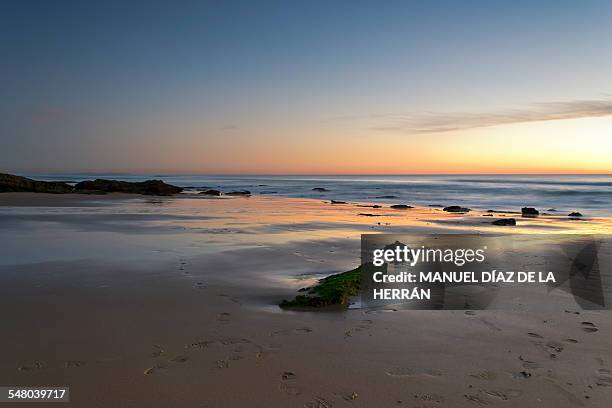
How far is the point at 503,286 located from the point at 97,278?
19.2ft

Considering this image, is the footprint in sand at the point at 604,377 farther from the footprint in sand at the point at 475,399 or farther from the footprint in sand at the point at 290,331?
the footprint in sand at the point at 290,331

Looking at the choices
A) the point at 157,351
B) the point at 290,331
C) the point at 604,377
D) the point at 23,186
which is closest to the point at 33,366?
the point at 157,351

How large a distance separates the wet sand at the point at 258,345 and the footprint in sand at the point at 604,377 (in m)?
0.02

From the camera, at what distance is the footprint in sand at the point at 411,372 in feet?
11.9

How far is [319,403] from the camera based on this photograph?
3.21 m

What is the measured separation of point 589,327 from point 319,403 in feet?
10.6

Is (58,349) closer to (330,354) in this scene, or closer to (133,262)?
(330,354)

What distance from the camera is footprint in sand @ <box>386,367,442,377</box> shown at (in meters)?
3.64

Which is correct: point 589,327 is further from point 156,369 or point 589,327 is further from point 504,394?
point 156,369

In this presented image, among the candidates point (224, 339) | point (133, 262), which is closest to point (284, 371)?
point (224, 339)

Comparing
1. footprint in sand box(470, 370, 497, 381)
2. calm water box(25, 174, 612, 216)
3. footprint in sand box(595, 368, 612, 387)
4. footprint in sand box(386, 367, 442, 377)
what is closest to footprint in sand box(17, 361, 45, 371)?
footprint in sand box(386, 367, 442, 377)

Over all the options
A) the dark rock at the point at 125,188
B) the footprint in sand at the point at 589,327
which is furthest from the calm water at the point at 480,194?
the footprint in sand at the point at 589,327

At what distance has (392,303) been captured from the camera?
5719 millimetres

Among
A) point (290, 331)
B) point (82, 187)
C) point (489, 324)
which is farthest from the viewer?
point (82, 187)
